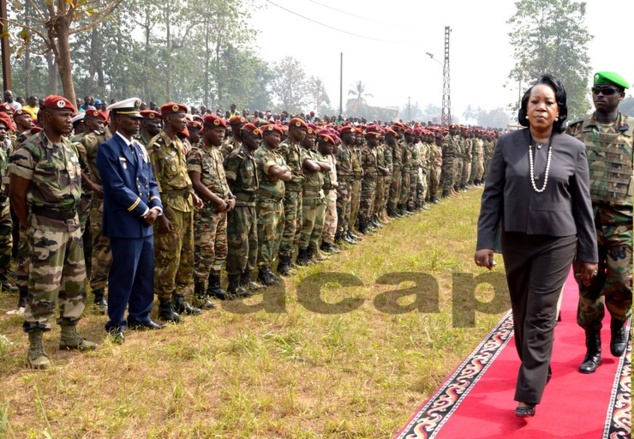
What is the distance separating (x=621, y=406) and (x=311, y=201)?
4.69 m

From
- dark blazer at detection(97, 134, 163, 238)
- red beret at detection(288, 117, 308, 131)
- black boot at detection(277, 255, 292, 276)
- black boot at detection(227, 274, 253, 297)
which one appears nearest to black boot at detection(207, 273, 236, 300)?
black boot at detection(227, 274, 253, 297)

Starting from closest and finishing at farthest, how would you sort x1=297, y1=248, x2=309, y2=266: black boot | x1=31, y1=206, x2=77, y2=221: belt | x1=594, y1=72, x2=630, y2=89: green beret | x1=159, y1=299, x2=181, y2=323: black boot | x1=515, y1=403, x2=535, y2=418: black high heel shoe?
x1=515, y1=403, x2=535, y2=418: black high heel shoe
x1=594, y1=72, x2=630, y2=89: green beret
x1=31, y1=206, x2=77, y2=221: belt
x1=159, y1=299, x2=181, y2=323: black boot
x1=297, y1=248, x2=309, y2=266: black boot

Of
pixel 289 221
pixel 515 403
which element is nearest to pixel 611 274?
pixel 515 403

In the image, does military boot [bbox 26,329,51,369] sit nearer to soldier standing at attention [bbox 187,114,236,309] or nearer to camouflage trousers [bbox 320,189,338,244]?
soldier standing at attention [bbox 187,114,236,309]

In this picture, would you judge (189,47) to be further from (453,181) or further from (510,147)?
(510,147)

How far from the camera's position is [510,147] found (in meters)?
3.43

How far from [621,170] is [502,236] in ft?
4.06

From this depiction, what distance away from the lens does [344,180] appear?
8.85 meters

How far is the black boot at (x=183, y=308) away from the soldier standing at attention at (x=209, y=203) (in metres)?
0.21

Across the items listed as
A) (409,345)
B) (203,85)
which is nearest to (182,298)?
(409,345)

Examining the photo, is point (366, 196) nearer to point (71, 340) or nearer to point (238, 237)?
point (238, 237)

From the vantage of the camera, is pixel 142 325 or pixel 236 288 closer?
pixel 142 325

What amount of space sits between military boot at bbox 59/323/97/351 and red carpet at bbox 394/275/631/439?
2.61m

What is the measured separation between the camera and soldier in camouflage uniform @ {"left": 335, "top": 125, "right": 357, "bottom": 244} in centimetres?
880
